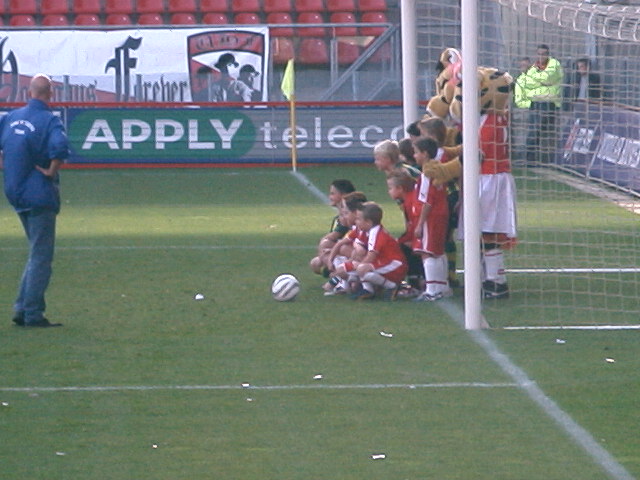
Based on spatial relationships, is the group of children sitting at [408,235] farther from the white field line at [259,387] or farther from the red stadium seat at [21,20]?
the red stadium seat at [21,20]

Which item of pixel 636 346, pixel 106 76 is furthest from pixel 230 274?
pixel 106 76

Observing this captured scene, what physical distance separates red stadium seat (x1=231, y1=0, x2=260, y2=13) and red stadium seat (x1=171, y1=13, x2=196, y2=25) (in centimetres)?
95

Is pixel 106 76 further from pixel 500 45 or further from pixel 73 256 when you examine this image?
pixel 500 45

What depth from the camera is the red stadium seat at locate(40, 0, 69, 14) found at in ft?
101

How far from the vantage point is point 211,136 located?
83.0ft

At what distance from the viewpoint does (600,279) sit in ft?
39.2

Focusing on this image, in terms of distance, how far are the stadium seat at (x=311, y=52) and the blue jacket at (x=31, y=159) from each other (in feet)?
60.4

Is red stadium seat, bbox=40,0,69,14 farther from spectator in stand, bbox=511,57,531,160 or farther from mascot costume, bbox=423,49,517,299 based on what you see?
mascot costume, bbox=423,49,517,299

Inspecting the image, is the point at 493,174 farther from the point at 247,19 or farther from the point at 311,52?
the point at 247,19

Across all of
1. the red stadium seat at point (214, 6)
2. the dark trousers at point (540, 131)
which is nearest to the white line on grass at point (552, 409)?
the dark trousers at point (540, 131)

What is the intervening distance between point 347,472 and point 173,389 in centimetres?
201

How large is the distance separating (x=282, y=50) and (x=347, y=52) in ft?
4.61

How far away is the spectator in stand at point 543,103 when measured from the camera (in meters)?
11.3

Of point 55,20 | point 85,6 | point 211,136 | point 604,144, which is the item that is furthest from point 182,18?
point 604,144
